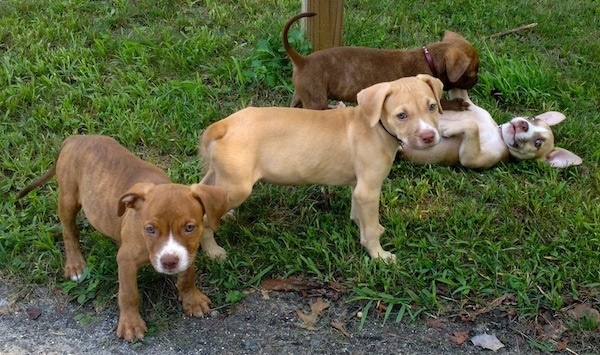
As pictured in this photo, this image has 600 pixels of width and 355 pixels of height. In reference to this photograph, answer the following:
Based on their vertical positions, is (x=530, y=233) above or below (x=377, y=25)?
below

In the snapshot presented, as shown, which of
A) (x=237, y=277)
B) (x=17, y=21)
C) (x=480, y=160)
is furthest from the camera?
(x=17, y=21)

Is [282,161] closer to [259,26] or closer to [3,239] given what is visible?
[3,239]

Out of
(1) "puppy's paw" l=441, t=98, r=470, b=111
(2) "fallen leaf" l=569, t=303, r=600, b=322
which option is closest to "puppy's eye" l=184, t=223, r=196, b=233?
(2) "fallen leaf" l=569, t=303, r=600, b=322

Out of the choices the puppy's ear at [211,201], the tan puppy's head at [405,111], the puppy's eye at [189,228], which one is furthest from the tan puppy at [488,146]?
the puppy's eye at [189,228]

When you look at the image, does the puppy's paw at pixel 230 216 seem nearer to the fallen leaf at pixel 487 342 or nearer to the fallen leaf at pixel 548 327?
the fallen leaf at pixel 487 342

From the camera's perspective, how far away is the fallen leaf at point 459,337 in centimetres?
450

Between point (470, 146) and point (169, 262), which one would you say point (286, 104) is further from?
point (169, 262)

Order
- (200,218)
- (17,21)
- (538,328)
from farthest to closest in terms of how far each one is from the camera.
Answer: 1. (17,21)
2. (538,328)
3. (200,218)

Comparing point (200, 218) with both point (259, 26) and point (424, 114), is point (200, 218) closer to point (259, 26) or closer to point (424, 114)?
point (424, 114)

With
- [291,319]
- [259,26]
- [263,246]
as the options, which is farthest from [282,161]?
[259,26]

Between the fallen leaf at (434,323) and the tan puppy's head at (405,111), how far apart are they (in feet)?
3.65

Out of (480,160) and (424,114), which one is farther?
(480,160)

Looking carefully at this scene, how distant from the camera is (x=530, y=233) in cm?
536

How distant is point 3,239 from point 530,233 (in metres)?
3.80
